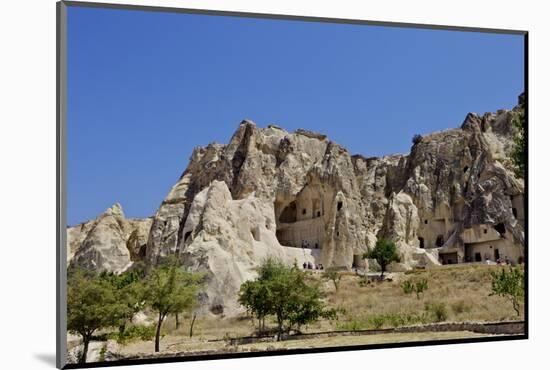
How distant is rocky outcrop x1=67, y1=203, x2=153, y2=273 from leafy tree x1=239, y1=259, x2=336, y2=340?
164 inches

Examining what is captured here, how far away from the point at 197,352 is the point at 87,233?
6.24 meters

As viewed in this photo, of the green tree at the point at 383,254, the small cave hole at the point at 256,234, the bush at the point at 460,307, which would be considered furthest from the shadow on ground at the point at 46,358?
the green tree at the point at 383,254

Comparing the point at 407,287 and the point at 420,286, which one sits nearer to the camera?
the point at 407,287

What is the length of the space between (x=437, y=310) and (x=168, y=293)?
17.4 feet

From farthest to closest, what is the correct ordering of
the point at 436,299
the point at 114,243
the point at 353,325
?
the point at 114,243 < the point at 436,299 < the point at 353,325

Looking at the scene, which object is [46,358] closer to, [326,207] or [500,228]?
[500,228]

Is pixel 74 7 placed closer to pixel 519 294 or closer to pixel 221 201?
pixel 519 294

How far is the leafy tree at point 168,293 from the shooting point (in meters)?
14.0

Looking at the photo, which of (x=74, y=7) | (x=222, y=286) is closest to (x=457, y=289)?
(x=222, y=286)

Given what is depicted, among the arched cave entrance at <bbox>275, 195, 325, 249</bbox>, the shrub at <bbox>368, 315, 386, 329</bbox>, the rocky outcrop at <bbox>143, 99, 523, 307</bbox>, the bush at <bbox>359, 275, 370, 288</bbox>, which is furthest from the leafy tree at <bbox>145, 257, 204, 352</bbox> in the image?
the arched cave entrance at <bbox>275, 195, 325, 249</bbox>

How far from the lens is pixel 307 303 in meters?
15.6

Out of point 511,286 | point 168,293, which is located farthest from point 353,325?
point 168,293

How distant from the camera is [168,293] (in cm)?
1438

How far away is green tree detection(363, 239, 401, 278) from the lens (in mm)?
23620
